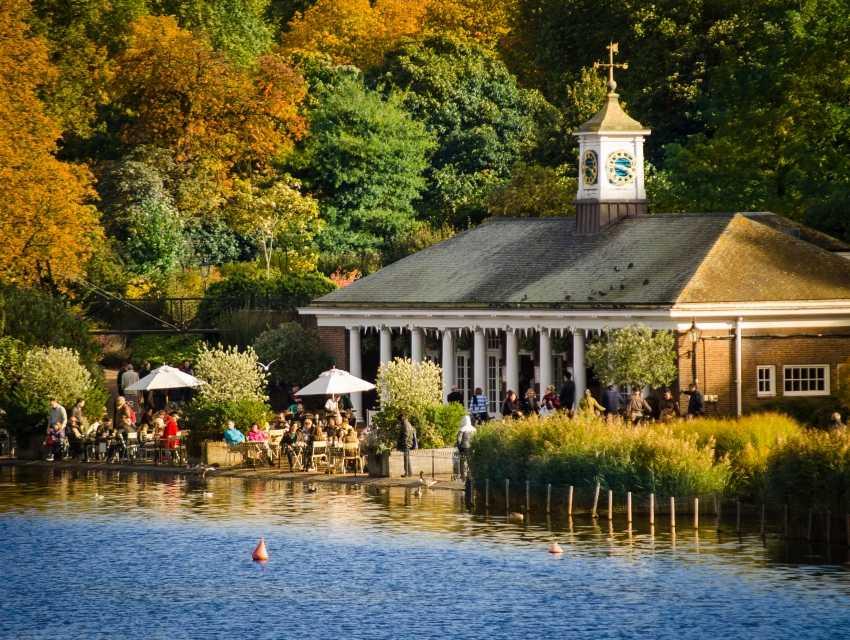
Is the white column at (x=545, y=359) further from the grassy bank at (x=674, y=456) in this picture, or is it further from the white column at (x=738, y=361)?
the grassy bank at (x=674, y=456)

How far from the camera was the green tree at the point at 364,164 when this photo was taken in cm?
9869

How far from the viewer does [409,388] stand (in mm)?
59938

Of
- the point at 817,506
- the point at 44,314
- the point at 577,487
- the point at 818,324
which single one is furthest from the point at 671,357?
the point at 44,314

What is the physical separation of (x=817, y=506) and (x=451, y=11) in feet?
225

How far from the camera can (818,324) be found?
66625 mm

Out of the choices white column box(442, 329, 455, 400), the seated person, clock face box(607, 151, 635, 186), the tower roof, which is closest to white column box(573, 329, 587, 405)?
white column box(442, 329, 455, 400)

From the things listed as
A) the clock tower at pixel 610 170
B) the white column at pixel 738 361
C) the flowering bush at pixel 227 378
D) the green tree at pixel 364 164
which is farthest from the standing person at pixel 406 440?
the green tree at pixel 364 164

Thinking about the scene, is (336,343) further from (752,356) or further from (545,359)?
(752,356)

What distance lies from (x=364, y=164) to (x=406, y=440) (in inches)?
1625

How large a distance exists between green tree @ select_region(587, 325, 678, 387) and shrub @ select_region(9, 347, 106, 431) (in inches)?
601

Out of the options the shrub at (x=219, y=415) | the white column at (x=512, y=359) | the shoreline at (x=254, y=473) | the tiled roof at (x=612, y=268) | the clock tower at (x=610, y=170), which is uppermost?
the clock tower at (x=610, y=170)

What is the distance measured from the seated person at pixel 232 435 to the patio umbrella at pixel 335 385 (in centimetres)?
196

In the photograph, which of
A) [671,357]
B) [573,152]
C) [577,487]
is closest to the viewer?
[577,487]

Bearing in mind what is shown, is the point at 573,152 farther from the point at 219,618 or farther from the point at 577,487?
the point at 219,618
